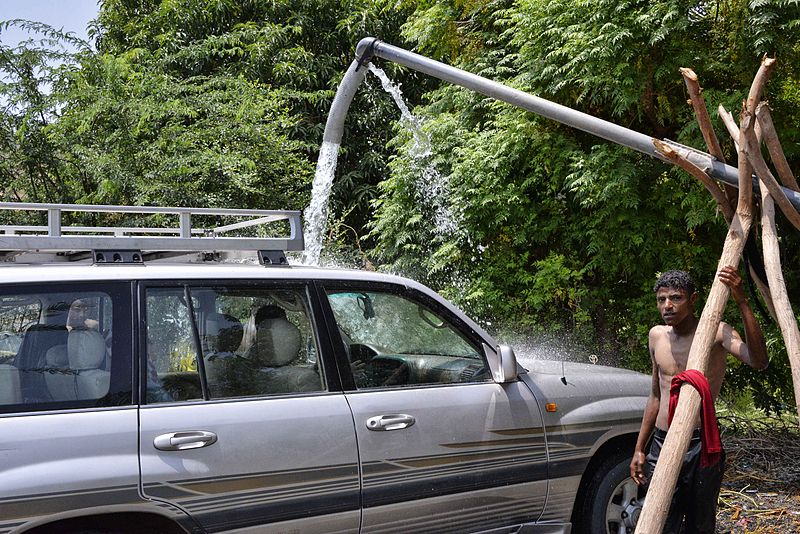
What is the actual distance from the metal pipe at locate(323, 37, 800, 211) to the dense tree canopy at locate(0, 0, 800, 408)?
8.48 ft

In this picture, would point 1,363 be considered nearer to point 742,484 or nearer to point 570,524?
point 570,524

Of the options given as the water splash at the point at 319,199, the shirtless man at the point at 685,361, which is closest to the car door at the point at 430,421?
the shirtless man at the point at 685,361

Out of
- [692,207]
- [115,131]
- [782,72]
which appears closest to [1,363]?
Result: [692,207]

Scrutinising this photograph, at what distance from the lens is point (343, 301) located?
4.30 meters

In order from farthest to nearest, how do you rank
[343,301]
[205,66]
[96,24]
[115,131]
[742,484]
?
[96,24] → [205,66] → [115,131] → [742,484] → [343,301]

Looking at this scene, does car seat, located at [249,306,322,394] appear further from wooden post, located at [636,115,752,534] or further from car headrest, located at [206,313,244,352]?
wooden post, located at [636,115,752,534]

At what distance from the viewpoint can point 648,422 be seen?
4.23 metres

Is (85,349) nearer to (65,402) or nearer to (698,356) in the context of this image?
(65,402)

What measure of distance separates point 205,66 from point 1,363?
12967 millimetres

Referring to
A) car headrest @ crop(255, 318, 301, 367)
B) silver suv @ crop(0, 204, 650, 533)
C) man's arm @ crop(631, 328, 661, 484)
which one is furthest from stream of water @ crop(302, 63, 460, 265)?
man's arm @ crop(631, 328, 661, 484)

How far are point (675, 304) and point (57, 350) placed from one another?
278 centimetres

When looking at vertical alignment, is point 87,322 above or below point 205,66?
below

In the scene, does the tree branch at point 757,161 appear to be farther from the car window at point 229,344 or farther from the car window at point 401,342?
the car window at point 229,344

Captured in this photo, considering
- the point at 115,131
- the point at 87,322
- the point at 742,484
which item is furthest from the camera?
the point at 115,131
